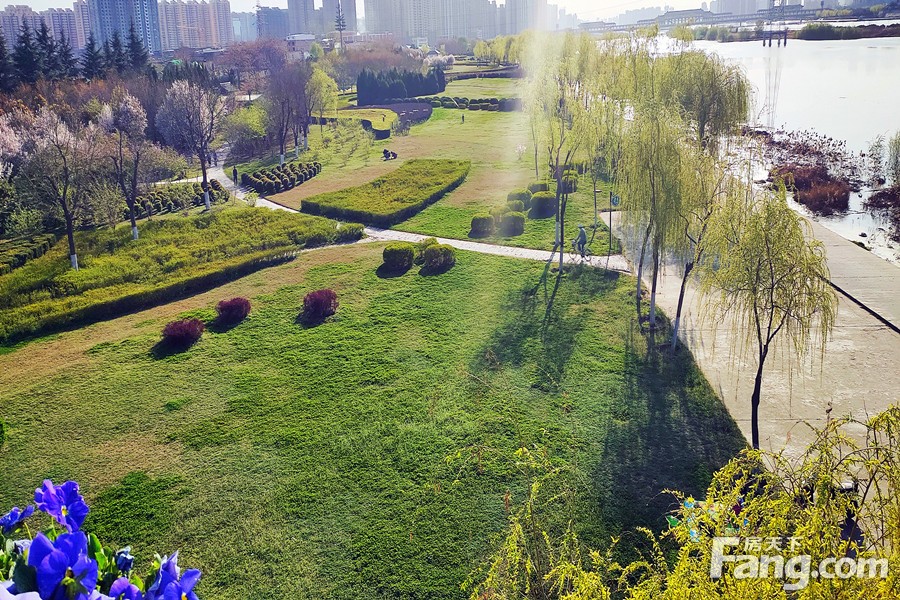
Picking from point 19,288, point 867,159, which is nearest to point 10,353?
point 19,288

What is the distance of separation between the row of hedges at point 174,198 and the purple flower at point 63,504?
26198mm

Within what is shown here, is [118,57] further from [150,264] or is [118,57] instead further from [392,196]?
[150,264]

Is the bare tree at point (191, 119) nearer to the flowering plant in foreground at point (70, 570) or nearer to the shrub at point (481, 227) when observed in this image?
the shrub at point (481, 227)

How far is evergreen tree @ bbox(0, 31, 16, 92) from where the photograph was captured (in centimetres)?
3838

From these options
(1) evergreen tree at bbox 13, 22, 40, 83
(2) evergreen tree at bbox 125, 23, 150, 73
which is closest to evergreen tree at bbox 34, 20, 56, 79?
(1) evergreen tree at bbox 13, 22, 40, 83

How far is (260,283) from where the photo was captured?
18.8 metres

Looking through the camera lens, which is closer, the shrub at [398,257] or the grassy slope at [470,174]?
the shrub at [398,257]

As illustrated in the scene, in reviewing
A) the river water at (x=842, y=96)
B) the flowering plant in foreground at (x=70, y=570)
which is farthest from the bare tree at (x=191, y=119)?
the flowering plant in foreground at (x=70, y=570)

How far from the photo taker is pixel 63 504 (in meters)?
2.99

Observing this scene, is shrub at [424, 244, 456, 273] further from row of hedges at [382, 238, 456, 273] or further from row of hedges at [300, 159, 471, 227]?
row of hedges at [300, 159, 471, 227]

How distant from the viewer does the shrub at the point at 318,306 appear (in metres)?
16.1

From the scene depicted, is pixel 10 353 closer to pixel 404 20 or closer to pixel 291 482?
pixel 291 482

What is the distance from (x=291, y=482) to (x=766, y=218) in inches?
331

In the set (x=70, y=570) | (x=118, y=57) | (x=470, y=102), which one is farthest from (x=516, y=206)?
(x=118, y=57)
